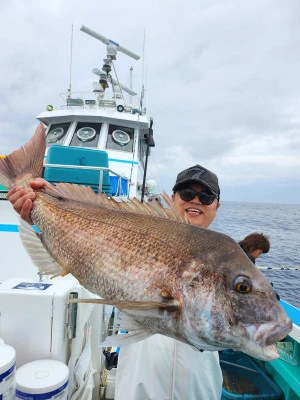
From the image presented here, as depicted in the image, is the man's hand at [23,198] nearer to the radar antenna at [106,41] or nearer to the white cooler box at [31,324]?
the white cooler box at [31,324]

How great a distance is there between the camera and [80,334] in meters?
2.68

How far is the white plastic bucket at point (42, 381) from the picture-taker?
1.85 metres

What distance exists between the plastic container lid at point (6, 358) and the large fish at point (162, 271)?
0.55m

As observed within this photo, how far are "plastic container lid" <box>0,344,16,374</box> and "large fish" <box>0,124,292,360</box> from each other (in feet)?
1.79

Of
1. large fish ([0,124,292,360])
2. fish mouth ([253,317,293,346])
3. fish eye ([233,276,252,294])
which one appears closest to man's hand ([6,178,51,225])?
large fish ([0,124,292,360])

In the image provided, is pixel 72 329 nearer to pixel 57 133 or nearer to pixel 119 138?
pixel 119 138

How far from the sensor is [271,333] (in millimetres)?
1152

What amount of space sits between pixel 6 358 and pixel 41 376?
0.34m

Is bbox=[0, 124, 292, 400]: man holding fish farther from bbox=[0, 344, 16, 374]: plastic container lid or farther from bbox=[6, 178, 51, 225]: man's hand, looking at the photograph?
bbox=[0, 344, 16, 374]: plastic container lid

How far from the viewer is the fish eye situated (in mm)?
1239

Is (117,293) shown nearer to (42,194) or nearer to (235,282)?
(235,282)

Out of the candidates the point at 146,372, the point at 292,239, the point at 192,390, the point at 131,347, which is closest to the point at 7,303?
the point at 131,347

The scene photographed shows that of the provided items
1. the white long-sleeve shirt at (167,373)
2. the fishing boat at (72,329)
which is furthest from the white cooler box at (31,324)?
the white long-sleeve shirt at (167,373)

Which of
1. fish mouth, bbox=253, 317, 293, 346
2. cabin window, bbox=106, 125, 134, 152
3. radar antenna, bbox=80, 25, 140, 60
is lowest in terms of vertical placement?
fish mouth, bbox=253, 317, 293, 346
